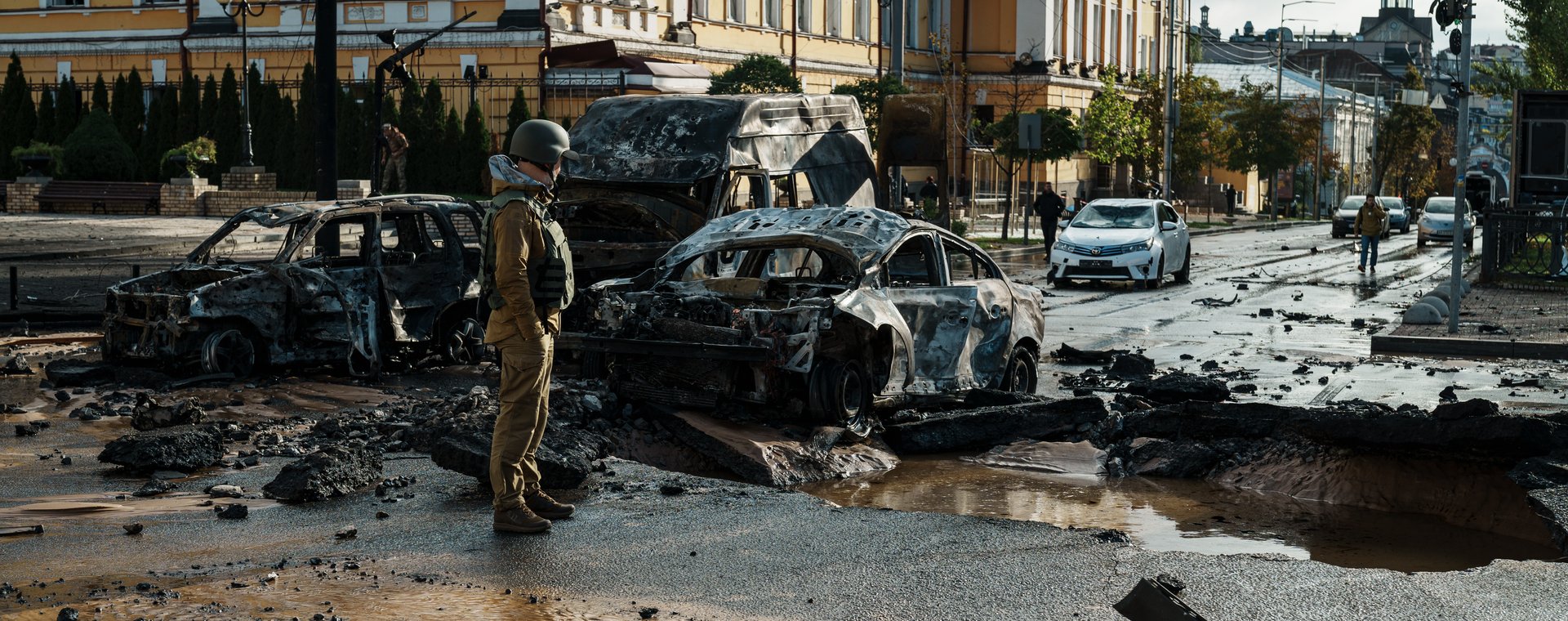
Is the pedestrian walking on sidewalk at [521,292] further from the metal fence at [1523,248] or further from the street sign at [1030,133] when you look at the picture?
the street sign at [1030,133]

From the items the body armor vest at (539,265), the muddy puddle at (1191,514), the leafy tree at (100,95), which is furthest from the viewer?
the leafy tree at (100,95)

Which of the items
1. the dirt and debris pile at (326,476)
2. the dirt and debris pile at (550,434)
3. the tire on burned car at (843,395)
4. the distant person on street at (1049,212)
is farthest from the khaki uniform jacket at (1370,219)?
the dirt and debris pile at (326,476)

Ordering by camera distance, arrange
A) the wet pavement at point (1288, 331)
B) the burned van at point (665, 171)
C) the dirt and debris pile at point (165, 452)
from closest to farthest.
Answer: the dirt and debris pile at point (165, 452) < the wet pavement at point (1288, 331) < the burned van at point (665, 171)

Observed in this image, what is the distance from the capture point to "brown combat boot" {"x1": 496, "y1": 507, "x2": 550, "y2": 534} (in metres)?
7.48

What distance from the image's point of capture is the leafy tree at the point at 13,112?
40.5 meters

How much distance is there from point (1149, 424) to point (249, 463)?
Answer: 5.30 m

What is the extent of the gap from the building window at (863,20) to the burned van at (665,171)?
3600 cm

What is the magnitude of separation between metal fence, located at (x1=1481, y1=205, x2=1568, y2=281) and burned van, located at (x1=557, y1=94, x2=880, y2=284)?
12289 millimetres

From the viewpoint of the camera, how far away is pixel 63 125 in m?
40.7

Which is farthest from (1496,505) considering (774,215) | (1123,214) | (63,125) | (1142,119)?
(1142,119)

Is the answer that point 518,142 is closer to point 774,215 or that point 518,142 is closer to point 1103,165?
point 774,215

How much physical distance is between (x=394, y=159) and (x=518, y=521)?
27.9m

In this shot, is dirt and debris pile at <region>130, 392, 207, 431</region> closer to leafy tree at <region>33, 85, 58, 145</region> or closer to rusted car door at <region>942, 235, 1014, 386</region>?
rusted car door at <region>942, 235, 1014, 386</region>

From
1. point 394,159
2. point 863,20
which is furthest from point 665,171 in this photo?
point 863,20
